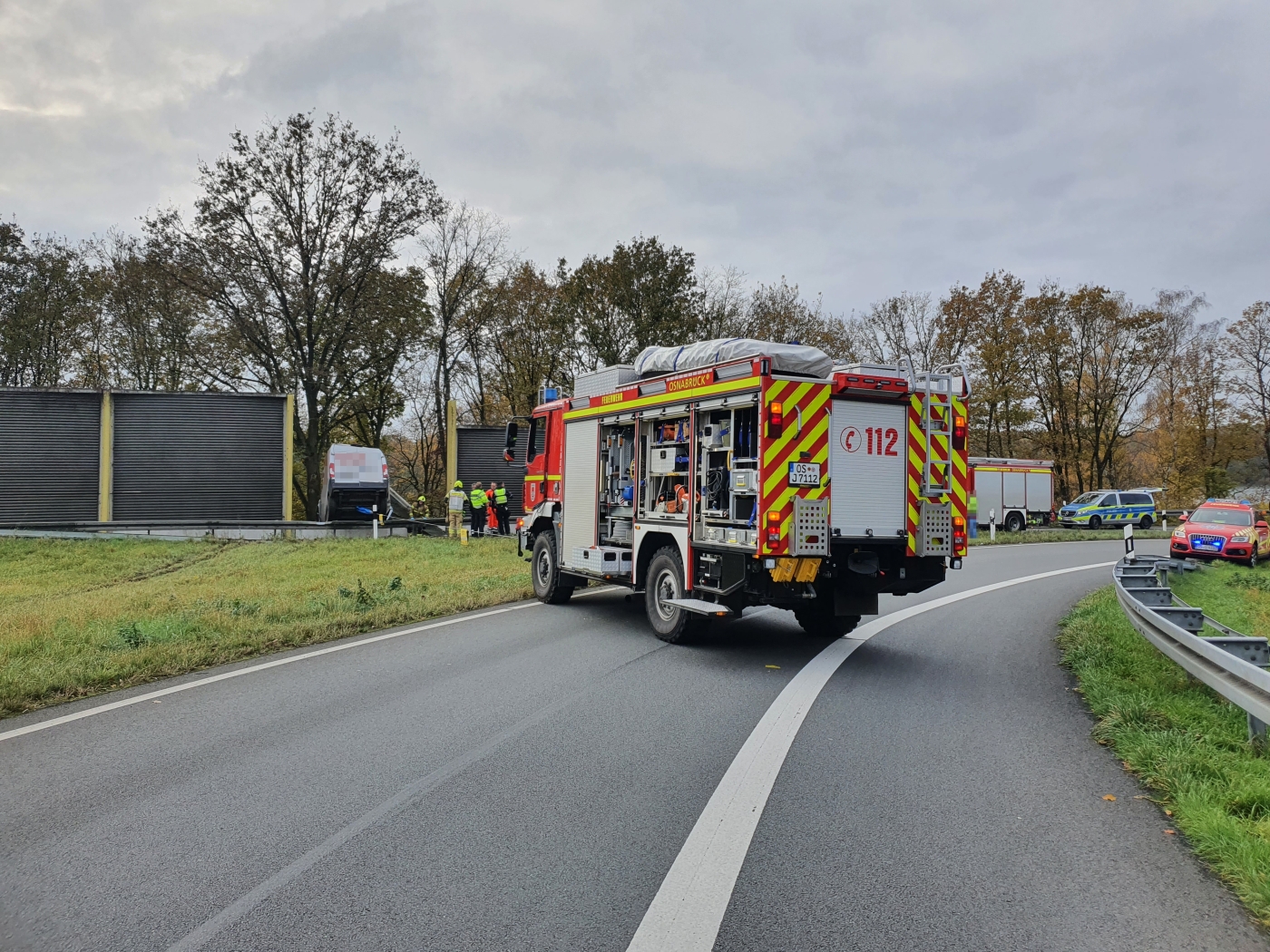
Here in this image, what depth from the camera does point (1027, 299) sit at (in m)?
45.0

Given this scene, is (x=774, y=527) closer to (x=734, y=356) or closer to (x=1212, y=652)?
(x=734, y=356)

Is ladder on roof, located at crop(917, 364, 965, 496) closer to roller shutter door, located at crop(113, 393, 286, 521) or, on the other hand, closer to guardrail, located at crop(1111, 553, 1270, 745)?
guardrail, located at crop(1111, 553, 1270, 745)

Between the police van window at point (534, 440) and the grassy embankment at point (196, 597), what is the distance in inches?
80.6

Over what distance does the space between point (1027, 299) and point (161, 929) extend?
4868cm

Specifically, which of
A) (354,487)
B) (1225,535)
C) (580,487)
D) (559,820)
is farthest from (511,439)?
(1225,535)

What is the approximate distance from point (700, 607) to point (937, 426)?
294 centimetres

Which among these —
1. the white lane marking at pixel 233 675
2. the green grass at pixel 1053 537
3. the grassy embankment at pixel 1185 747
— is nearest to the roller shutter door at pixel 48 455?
the white lane marking at pixel 233 675

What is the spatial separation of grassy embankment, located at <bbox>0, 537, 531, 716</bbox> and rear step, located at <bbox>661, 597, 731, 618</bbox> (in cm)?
367

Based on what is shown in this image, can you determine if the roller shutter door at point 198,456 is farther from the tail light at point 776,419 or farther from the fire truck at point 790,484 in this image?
the tail light at point 776,419

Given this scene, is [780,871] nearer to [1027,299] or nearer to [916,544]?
[916,544]

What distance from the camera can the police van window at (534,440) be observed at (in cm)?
1277

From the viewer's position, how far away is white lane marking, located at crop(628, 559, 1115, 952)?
301cm

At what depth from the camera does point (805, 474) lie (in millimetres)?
7750

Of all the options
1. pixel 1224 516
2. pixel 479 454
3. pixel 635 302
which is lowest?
pixel 1224 516
